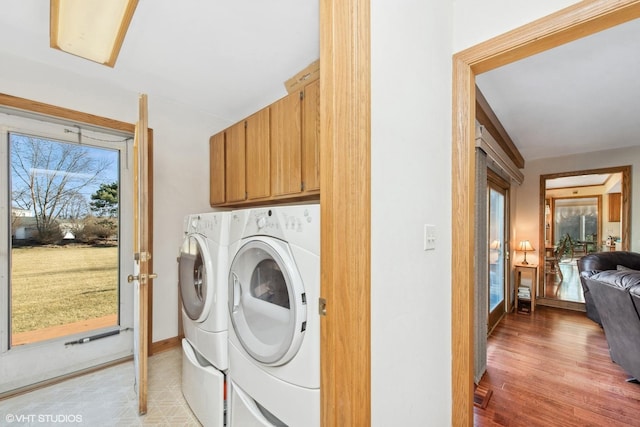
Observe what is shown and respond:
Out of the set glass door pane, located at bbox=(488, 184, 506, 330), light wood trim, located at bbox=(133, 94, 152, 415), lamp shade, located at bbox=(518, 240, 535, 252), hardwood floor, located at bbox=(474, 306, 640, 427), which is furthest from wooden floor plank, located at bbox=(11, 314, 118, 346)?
lamp shade, located at bbox=(518, 240, 535, 252)

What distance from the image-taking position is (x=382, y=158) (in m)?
0.91

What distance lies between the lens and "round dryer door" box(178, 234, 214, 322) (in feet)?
5.40

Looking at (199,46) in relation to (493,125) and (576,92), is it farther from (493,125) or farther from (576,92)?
A: (576,92)

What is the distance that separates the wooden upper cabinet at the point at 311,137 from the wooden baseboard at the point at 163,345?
2.06 m

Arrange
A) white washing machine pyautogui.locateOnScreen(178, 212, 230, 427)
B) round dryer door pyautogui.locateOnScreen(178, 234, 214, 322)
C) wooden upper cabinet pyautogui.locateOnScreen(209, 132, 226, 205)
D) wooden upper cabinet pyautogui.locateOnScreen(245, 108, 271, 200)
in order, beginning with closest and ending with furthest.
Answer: white washing machine pyautogui.locateOnScreen(178, 212, 230, 427) < round dryer door pyautogui.locateOnScreen(178, 234, 214, 322) < wooden upper cabinet pyautogui.locateOnScreen(245, 108, 271, 200) < wooden upper cabinet pyautogui.locateOnScreen(209, 132, 226, 205)

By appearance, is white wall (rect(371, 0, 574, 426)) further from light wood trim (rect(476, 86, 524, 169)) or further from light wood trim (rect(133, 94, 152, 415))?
light wood trim (rect(133, 94, 152, 415))

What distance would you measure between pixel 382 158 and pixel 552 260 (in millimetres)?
6301

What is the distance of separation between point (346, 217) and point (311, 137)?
1131mm

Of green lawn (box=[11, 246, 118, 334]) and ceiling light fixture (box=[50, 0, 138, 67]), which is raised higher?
ceiling light fixture (box=[50, 0, 138, 67])

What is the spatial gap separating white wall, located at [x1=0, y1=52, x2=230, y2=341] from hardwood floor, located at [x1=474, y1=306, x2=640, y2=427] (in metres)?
2.70

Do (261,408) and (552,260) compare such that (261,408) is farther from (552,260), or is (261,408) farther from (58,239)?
(552,260)

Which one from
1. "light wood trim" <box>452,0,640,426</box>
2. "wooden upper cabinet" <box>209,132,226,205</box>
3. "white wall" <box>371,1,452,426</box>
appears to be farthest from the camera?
"wooden upper cabinet" <box>209,132,226,205</box>

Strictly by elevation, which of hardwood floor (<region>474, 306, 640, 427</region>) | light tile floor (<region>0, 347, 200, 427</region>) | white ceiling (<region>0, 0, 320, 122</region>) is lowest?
hardwood floor (<region>474, 306, 640, 427</region>)

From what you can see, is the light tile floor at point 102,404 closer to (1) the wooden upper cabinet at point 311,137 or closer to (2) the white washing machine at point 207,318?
(2) the white washing machine at point 207,318
